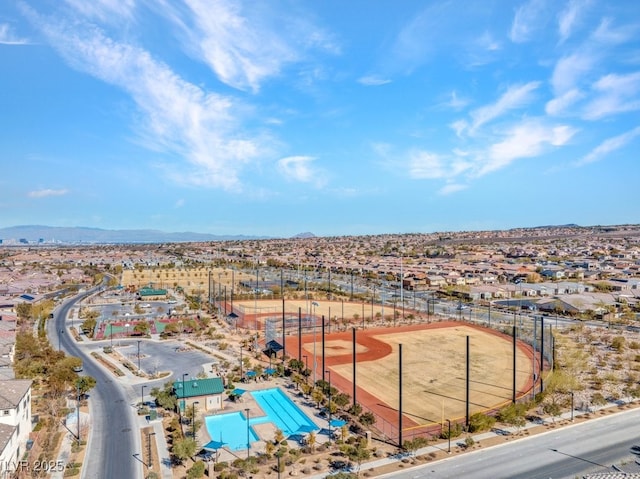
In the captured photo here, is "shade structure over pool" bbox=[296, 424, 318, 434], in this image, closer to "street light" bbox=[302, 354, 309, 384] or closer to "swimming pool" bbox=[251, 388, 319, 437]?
"swimming pool" bbox=[251, 388, 319, 437]

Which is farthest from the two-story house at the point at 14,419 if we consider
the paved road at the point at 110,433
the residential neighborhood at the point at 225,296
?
the paved road at the point at 110,433

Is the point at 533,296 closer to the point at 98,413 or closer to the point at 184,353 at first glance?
the point at 184,353

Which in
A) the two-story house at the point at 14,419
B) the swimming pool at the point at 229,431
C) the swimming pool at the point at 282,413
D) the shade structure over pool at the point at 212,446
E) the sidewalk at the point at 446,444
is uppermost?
the two-story house at the point at 14,419

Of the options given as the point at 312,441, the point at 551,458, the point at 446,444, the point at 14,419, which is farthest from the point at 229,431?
the point at 551,458

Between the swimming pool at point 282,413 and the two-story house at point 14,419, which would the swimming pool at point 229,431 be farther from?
the two-story house at point 14,419

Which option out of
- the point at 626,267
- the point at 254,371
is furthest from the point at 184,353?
the point at 626,267

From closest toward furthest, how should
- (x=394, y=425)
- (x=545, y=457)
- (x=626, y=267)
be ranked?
(x=545, y=457)
(x=394, y=425)
(x=626, y=267)
